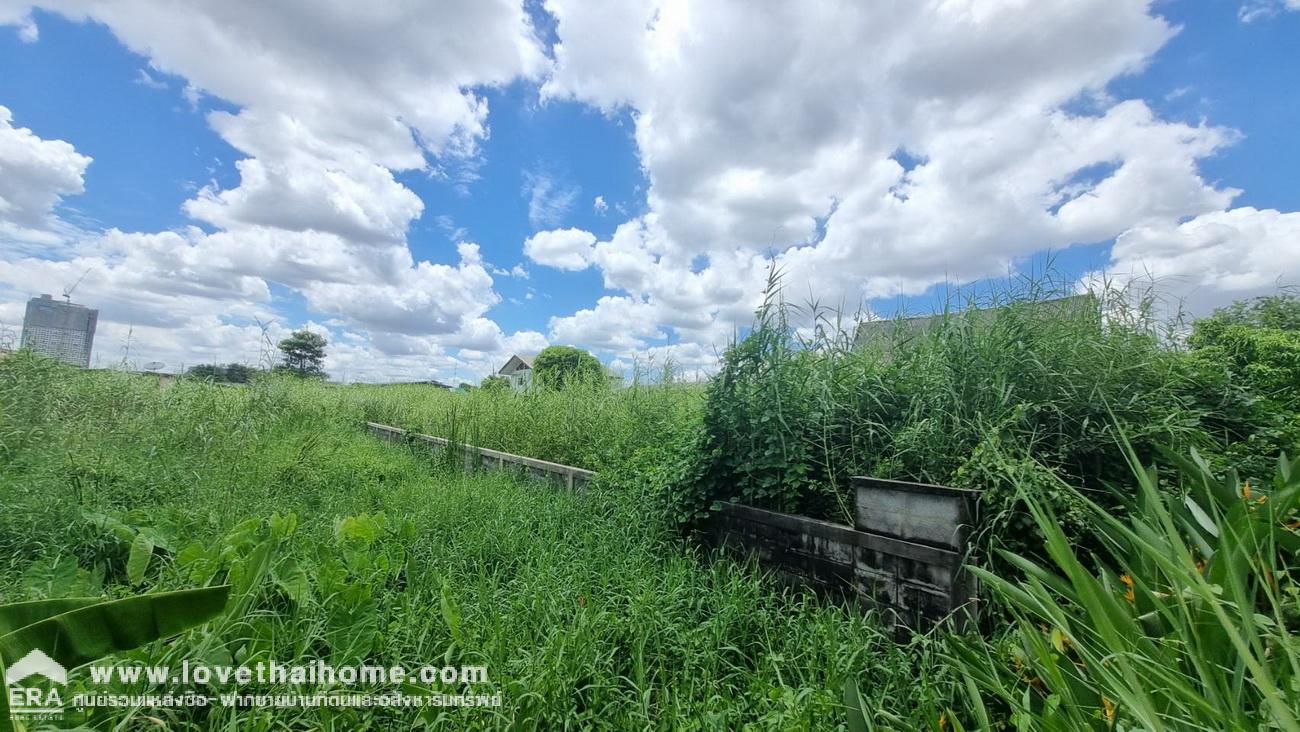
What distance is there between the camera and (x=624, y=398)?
6375 millimetres

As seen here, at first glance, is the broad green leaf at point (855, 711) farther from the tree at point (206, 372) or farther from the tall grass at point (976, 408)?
the tree at point (206, 372)

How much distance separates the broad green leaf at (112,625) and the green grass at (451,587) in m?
1.01

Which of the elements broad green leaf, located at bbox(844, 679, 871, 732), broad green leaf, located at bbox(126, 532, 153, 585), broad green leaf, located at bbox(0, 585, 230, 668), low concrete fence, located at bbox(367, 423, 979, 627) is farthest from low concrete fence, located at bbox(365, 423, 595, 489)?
broad green leaf, located at bbox(0, 585, 230, 668)

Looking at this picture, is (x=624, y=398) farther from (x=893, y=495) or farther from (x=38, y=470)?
(x=38, y=470)

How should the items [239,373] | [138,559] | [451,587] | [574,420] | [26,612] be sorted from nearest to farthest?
[26,612] → [138,559] → [451,587] → [574,420] → [239,373]

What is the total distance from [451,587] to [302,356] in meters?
10.3

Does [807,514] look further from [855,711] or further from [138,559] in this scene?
[138,559]

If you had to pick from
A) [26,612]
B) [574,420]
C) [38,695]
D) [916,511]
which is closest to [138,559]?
[38,695]

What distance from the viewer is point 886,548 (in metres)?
2.50

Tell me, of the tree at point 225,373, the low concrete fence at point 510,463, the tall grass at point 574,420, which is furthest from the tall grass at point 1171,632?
the tree at point 225,373

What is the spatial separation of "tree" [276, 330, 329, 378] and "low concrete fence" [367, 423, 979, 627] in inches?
293

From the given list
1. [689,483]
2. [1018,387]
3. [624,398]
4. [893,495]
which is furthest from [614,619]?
[624,398]

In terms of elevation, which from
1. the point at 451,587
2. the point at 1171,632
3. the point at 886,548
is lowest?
the point at 451,587

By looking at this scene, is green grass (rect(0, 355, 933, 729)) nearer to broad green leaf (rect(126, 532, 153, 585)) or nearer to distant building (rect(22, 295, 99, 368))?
broad green leaf (rect(126, 532, 153, 585))
